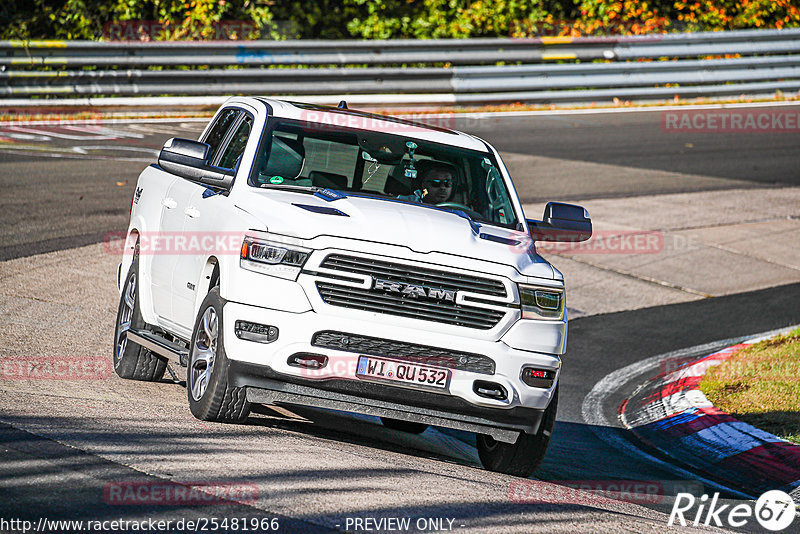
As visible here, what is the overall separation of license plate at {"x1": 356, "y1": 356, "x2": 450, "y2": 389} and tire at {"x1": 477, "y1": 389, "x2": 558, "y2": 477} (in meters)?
0.77

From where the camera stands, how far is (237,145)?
743 centimetres

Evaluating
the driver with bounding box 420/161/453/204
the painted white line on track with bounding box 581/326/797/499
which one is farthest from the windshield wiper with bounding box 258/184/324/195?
the painted white line on track with bounding box 581/326/797/499

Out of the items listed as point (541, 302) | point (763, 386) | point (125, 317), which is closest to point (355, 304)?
point (541, 302)

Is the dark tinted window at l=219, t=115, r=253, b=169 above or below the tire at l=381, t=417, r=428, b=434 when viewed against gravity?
above

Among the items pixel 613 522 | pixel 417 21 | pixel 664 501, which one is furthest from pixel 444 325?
pixel 417 21

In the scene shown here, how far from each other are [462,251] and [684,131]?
16.8 m

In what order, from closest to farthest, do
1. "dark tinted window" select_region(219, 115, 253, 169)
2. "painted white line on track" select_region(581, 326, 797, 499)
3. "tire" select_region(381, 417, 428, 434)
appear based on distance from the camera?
"dark tinted window" select_region(219, 115, 253, 169)
"painted white line on track" select_region(581, 326, 797, 499)
"tire" select_region(381, 417, 428, 434)

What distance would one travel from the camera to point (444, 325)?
6.02 metres

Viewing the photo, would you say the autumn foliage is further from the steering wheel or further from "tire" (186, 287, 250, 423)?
"tire" (186, 287, 250, 423)

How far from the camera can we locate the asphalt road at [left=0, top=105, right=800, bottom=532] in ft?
16.2

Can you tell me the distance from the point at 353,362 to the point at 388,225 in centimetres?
82

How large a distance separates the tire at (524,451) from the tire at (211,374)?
157 centimetres

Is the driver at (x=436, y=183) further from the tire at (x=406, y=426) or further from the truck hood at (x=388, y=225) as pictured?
the tire at (x=406, y=426)

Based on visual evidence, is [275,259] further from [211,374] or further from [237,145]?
[237,145]
